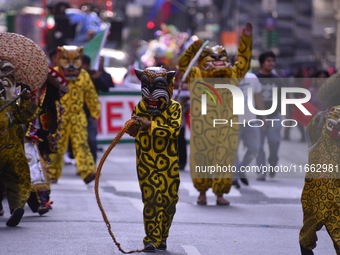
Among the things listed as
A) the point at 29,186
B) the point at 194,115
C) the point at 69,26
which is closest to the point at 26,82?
the point at 29,186

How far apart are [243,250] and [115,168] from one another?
7.45 m

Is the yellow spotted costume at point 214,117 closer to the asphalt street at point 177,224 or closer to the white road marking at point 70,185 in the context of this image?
the asphalt street at point 177,224

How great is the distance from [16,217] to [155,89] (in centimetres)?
202

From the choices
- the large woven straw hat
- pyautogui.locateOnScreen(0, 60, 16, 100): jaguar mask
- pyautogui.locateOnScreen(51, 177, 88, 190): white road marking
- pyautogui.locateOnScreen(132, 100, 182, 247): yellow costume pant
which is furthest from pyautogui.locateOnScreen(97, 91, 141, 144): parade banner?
pyautogui.locateOnScreen(132, 100, 182, 247): yellow costume pant

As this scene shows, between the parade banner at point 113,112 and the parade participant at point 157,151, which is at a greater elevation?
the parade participant at point 157,151

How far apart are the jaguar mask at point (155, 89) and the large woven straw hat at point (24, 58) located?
4.81ft

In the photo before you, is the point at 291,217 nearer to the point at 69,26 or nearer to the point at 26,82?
the point at 26,82

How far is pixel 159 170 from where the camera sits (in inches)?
287

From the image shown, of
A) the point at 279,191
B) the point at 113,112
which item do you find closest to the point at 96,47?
the point at 113,112

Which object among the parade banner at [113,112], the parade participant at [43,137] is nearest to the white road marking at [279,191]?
the parade participant at [43,137]

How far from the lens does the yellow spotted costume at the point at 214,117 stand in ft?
33.0

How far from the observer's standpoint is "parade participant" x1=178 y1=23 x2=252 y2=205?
10039 mm

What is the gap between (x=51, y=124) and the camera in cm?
944

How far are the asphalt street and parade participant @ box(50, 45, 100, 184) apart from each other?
1.14 feet
